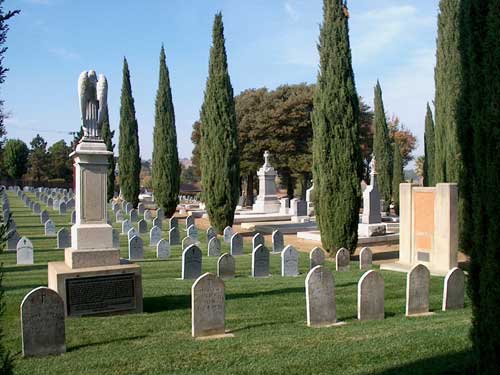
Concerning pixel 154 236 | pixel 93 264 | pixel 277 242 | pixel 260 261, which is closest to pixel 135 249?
pixel 154 236

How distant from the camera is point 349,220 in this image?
14969mm

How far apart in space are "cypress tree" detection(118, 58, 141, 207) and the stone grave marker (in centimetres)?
2240

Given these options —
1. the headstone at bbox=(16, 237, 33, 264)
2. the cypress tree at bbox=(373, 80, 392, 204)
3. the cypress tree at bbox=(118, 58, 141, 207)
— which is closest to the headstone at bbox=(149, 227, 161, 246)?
the headstone at bbox=(16, 237, 33, 264)

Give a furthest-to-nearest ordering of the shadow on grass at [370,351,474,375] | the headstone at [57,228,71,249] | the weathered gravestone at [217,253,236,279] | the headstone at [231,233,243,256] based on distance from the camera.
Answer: the headstone at [57,228,71,249] < the headstone at [231,233,243,256] < the weathered gravestone at [217,253,236,279] < the shadow on grass at [370,351,474,375]

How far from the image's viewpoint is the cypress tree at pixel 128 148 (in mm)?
32250

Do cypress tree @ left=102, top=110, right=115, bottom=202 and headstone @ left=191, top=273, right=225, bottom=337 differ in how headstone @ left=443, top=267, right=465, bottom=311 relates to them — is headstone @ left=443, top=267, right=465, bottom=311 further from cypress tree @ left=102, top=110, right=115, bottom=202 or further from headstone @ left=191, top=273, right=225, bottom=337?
cypress tree @ left=102, top=110, right=115, bottom=202

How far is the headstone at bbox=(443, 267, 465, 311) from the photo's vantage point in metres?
8.21

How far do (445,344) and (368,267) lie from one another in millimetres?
6980

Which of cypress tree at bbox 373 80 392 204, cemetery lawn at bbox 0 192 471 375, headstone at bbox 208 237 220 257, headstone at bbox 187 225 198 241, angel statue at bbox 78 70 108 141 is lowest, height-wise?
cemetery lawn at bbox 0 192 471 375

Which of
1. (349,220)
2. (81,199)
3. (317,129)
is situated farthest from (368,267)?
(81,199)

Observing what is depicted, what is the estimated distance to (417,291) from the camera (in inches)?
312

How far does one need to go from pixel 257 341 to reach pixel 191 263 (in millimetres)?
4903

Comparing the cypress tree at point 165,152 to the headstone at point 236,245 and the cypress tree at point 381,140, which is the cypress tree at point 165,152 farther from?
the cypress tree at point 381,140

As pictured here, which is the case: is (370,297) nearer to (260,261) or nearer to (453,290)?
(453,290)
